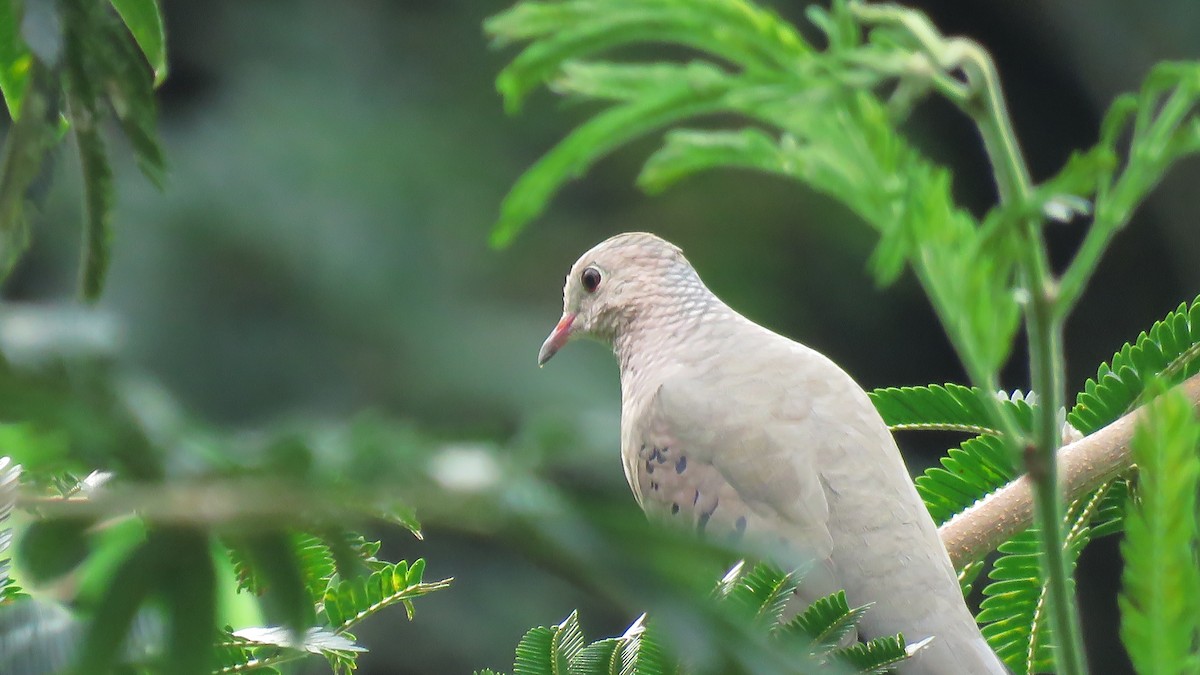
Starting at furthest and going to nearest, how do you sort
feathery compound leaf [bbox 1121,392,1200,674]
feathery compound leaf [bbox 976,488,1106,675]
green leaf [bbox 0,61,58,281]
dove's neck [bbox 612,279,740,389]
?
dove's neck [bbox 612,279,740,389] < feathery compound leaf [bbox 976,488,1106,675] < green leaf [bbox 0,61,58,281] < feathery compound leaf [bbox 1121,392,1200,674]

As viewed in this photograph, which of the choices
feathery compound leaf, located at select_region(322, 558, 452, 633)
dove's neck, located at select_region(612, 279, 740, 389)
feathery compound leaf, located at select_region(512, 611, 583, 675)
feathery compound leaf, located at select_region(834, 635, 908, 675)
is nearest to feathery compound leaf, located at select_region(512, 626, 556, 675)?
feathery compound leaf, located at select_region(512, 611, 583, 675)

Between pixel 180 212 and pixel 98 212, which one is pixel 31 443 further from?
pixel 180 212

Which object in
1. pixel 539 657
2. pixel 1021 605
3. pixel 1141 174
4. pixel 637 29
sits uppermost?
pixel 637 29

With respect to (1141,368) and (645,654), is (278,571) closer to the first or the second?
(645,654)

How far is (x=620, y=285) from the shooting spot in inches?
98.4

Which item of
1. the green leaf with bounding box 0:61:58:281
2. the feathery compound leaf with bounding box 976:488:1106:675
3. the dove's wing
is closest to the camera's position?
the green leaf with bounding box 0:61:58:281

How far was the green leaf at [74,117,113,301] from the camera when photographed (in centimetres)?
93

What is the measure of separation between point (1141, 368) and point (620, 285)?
1.05 m

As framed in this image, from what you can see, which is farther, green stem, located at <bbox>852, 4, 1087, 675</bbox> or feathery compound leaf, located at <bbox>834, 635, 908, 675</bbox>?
feathery compound leaf, located at <bbox>834, 635, 908, 675</bbox>

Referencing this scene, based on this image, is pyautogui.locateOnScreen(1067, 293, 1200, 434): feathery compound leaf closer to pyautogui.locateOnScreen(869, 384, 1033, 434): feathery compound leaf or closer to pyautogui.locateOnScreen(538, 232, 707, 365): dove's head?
pyautogui.locateOnScreen(869, 384, 1033, 434): feathery compound leaf

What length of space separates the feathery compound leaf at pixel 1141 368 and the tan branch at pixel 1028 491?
32 millimetres

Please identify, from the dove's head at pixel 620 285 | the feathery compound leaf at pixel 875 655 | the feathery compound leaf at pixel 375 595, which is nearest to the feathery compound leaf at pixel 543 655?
the feathery compound leaf at pixel 375 595

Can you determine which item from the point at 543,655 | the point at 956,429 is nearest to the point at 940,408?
the point at 956,429

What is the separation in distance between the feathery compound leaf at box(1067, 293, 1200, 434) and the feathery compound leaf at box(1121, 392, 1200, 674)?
962 mm
